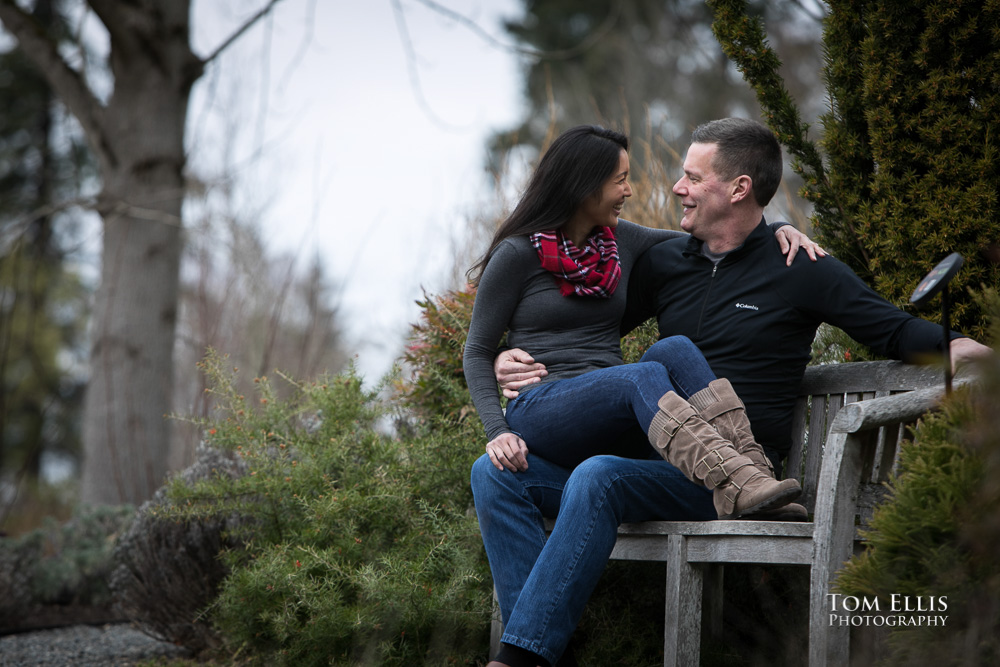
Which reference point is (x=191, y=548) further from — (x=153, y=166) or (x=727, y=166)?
(x=153, y=166)

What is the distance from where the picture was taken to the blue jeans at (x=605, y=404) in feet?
7.29

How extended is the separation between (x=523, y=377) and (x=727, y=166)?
0.88 m

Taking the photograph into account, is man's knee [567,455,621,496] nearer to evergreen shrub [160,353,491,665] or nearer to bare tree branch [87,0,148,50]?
evergreen shrub [160,353,491,665]

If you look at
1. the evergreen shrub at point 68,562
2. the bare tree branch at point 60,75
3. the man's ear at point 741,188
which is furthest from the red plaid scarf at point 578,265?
the bare tree branch at point 60,75

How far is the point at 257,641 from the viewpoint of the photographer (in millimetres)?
2697

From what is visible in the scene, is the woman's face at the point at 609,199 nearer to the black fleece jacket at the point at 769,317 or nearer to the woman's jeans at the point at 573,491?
the black fleece jacket at the point at 769,317

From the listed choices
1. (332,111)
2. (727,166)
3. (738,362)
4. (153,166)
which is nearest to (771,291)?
(738,362)

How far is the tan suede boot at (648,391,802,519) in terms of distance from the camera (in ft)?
6.55

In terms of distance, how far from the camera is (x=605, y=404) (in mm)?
2287

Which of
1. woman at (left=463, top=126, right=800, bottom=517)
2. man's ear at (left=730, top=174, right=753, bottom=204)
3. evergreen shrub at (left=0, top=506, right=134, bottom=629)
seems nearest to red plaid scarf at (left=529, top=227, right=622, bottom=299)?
woman at (left=463, top=126, right=800, bottom=517)

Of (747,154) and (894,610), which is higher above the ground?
(747,154)

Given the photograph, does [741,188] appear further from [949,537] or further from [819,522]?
[949,537]

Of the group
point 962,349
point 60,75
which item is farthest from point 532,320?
point 60,75

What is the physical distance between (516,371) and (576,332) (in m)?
0.22
